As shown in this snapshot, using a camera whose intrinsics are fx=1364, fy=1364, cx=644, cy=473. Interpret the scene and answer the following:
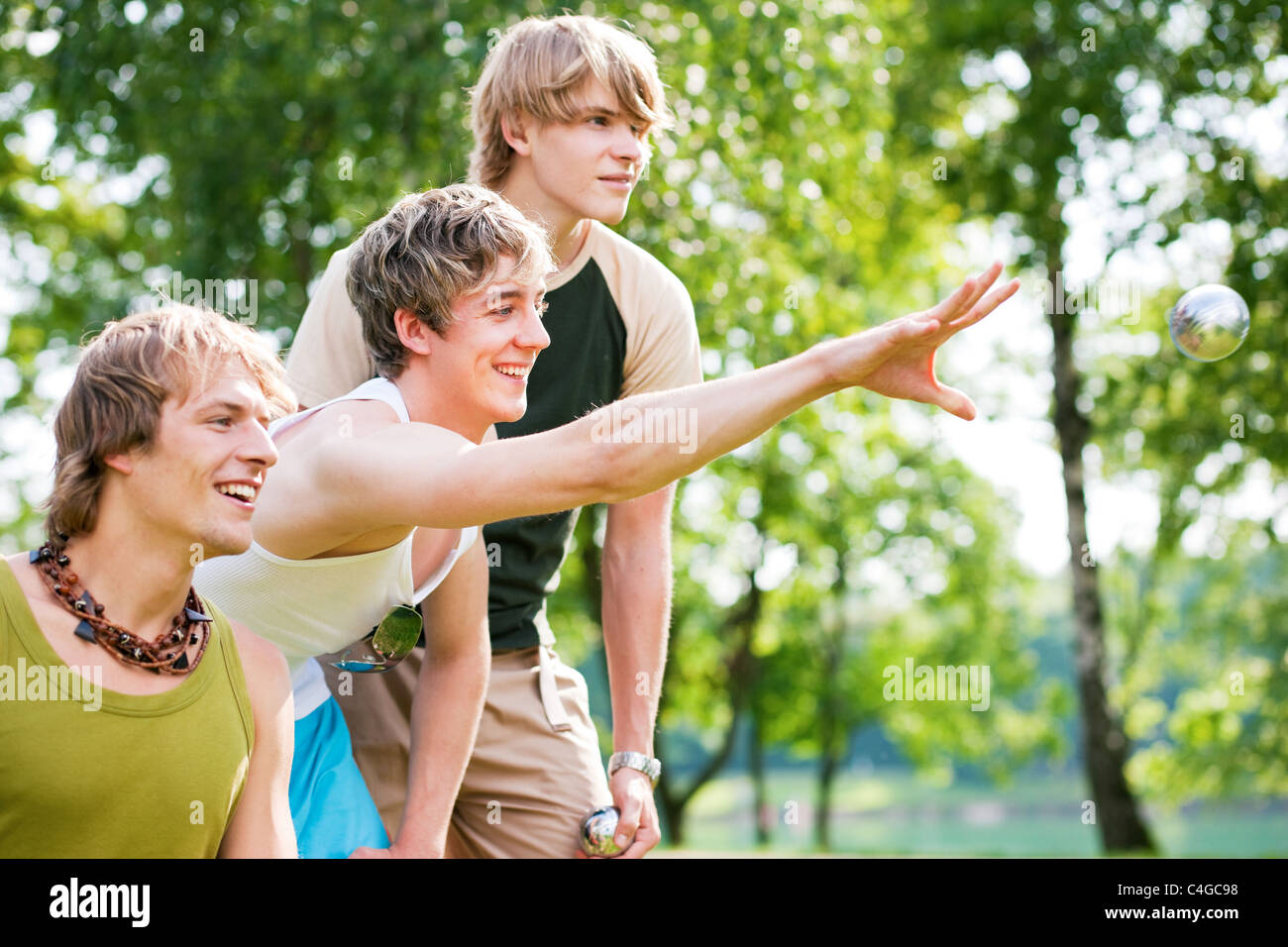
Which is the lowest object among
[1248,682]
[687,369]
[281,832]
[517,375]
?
[281,832]

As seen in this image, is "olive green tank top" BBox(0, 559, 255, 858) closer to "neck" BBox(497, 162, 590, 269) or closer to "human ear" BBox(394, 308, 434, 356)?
"human ear" BBox(394, 308, 434, 356)

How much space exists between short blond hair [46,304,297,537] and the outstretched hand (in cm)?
134

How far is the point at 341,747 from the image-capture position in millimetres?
→ 3490

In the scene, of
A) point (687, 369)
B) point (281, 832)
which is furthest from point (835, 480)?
point (281, 832)

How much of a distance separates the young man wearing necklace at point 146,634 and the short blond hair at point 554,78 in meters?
1.51

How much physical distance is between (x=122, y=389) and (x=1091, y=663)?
591 inches

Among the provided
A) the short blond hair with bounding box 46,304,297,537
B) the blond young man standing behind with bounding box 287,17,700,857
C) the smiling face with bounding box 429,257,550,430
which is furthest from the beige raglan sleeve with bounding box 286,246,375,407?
the short blond hair with bounding box 46,304,297,537

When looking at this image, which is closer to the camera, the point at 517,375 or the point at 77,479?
the point at 77,479

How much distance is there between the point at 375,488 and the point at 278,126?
417 inches

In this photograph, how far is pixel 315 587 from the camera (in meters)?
3.21

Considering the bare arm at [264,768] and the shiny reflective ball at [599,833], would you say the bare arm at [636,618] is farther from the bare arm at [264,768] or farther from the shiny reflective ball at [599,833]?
the bare arm at [264,768]

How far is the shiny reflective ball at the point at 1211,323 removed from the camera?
453cm

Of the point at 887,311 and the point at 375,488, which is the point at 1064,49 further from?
the point at 375,488

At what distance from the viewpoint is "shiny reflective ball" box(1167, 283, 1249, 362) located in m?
4.53
